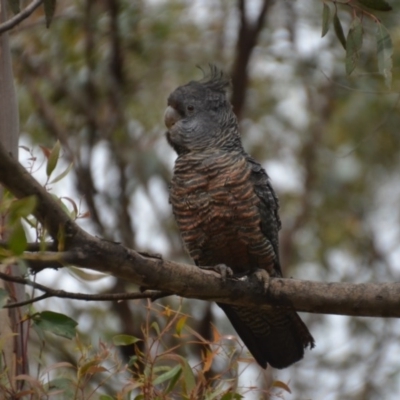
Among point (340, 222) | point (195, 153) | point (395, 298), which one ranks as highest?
point (340, 222)

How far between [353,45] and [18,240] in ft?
5.48

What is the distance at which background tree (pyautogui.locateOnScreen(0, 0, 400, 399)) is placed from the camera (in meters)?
6.86

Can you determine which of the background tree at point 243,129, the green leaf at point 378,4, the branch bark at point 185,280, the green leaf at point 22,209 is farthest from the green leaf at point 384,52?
the background tree at point 243,129

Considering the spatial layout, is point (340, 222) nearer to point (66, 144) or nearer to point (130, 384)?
point (66, 144)

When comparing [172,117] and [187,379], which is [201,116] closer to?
[172,117]

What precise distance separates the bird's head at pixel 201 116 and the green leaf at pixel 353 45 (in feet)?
4.12

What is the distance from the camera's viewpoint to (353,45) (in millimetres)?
3164

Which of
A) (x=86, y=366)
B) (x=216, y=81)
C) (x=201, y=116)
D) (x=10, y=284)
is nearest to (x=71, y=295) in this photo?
(x=86, y=366)

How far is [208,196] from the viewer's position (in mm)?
4023

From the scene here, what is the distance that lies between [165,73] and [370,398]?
3735 millimetres

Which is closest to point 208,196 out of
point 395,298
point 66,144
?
point 395,298

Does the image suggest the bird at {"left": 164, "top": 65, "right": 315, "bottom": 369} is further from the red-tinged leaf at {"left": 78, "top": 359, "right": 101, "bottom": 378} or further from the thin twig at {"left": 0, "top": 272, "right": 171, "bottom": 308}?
the red-tinged leaf at {"left": 78, "top": 359, "right": 101, "bottom": 378}

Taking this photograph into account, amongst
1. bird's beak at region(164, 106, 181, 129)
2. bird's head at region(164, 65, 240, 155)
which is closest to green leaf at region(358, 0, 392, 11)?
bird's head at region(164, 65, 240, 155)

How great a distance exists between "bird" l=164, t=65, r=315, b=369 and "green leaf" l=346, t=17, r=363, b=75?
1050 millimetres
